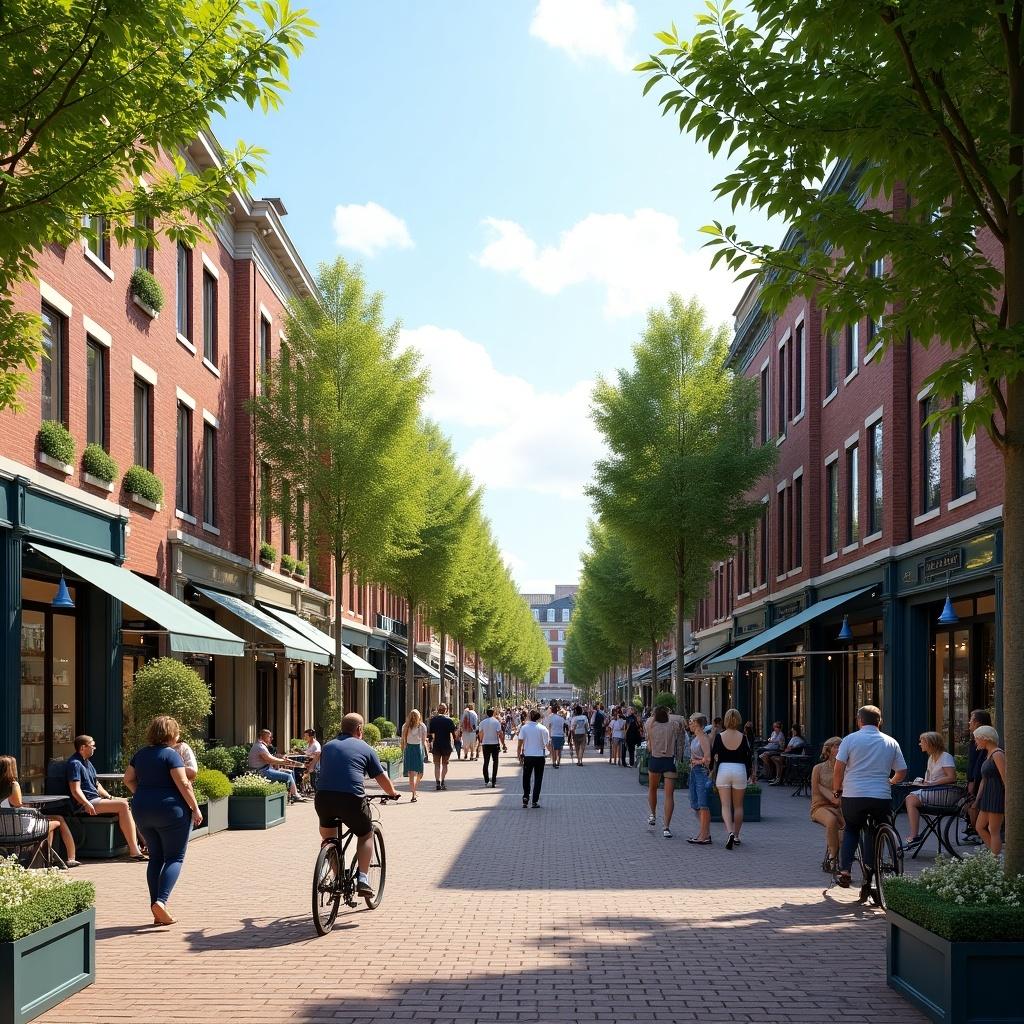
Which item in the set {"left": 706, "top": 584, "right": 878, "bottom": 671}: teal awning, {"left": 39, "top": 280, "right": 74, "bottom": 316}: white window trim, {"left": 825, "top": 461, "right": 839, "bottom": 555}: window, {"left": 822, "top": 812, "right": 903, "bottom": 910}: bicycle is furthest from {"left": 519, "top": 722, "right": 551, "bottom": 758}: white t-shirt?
{"left": 39, "top": 280, "right": 74, "bottom": 316}: white window trim

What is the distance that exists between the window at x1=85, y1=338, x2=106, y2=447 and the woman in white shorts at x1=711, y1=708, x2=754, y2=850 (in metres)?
10.4

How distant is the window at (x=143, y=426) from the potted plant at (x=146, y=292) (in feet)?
4.13

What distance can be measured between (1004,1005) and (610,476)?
22.8 m

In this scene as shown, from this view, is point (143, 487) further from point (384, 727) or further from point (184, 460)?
point (384, 727)

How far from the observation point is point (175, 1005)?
764 cm

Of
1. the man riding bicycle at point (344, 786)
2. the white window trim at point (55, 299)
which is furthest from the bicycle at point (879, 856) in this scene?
the white window trim at point (55, 299)

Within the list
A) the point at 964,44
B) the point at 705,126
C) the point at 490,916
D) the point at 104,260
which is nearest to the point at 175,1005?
the point at 490,916

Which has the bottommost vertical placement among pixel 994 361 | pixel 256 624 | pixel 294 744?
pixel 294 744

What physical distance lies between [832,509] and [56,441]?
18723 millimetres

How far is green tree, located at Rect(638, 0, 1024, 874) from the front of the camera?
298 inches

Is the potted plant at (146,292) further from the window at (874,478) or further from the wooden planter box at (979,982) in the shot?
the wooden planter box at (979,982)

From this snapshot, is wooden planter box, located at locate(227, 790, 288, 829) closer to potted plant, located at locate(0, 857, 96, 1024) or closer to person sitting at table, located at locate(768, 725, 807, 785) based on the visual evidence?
potted plant, located at locate(0, 857, 96, 1024)

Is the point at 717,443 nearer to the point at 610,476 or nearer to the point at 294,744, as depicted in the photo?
the point at 610,476

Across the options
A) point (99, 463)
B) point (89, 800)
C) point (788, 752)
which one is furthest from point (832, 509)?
point (89, 800)
